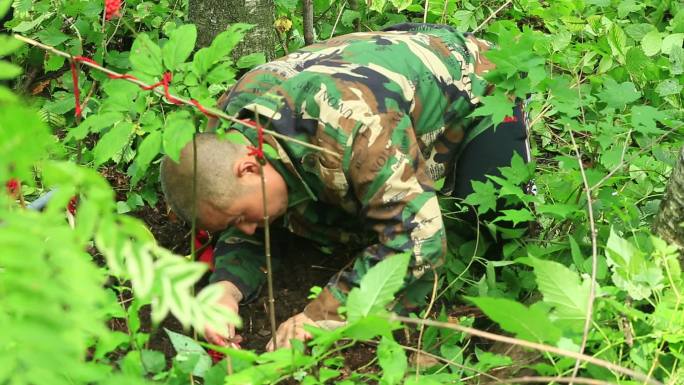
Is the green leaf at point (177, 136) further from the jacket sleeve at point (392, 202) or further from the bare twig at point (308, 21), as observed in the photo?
the bare twig at point (308, 21)

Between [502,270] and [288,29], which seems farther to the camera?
[288,29]

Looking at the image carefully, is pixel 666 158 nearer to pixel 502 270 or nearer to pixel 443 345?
pixel 502 270

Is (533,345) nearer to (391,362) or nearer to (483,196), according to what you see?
(391,362)

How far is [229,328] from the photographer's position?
238 cm

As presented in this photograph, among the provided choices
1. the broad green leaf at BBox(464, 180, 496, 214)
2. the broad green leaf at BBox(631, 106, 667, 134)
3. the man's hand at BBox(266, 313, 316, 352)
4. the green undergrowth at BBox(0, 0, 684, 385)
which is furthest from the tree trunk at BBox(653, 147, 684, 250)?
the man's hand at BBox(266, 313, 316, 352)

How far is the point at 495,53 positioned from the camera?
7.03 ft

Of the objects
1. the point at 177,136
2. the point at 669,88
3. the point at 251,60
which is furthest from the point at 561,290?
the point at 669,88

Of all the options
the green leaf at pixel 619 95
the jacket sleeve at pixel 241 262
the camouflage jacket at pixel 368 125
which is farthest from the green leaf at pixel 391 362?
the green leaf at pixel 619 95

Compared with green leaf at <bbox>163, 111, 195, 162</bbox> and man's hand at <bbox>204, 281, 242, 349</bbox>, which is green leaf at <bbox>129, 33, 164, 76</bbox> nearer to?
green leaf at <bbox>163, 111, 195, 162</bbox>

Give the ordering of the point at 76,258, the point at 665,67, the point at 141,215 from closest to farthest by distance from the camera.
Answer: the point at 76,258 < the point at 141,215 < the point at 665,67

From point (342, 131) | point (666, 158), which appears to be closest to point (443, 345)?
point (342, 131)

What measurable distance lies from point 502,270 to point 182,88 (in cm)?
113

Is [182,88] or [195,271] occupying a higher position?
[195,271]

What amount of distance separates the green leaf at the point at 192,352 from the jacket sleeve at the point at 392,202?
1.46ft
